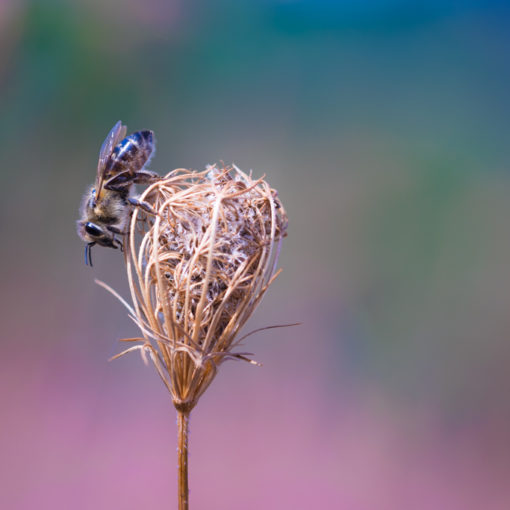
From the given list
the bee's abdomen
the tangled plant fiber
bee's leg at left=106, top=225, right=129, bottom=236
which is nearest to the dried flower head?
the tangled plant fiber

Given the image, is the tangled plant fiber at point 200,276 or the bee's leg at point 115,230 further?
the bee's leg at point 115,230

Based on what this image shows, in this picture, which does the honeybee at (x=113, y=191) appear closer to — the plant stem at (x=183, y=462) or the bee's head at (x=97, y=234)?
the bee's head at (x=97, y=234)

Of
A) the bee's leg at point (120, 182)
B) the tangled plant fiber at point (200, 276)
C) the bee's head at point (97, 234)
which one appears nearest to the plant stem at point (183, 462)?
the tangled plant fiber at point (200, 276)

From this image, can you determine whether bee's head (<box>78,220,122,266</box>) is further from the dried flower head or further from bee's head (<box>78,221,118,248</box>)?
the dried flower head

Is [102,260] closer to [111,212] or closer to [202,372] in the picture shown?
[111,212]

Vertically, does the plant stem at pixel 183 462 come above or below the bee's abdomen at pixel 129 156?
below

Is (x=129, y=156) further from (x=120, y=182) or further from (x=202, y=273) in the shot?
(x=202, y=273)

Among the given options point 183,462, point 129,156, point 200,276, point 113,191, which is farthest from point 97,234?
point 183,462
